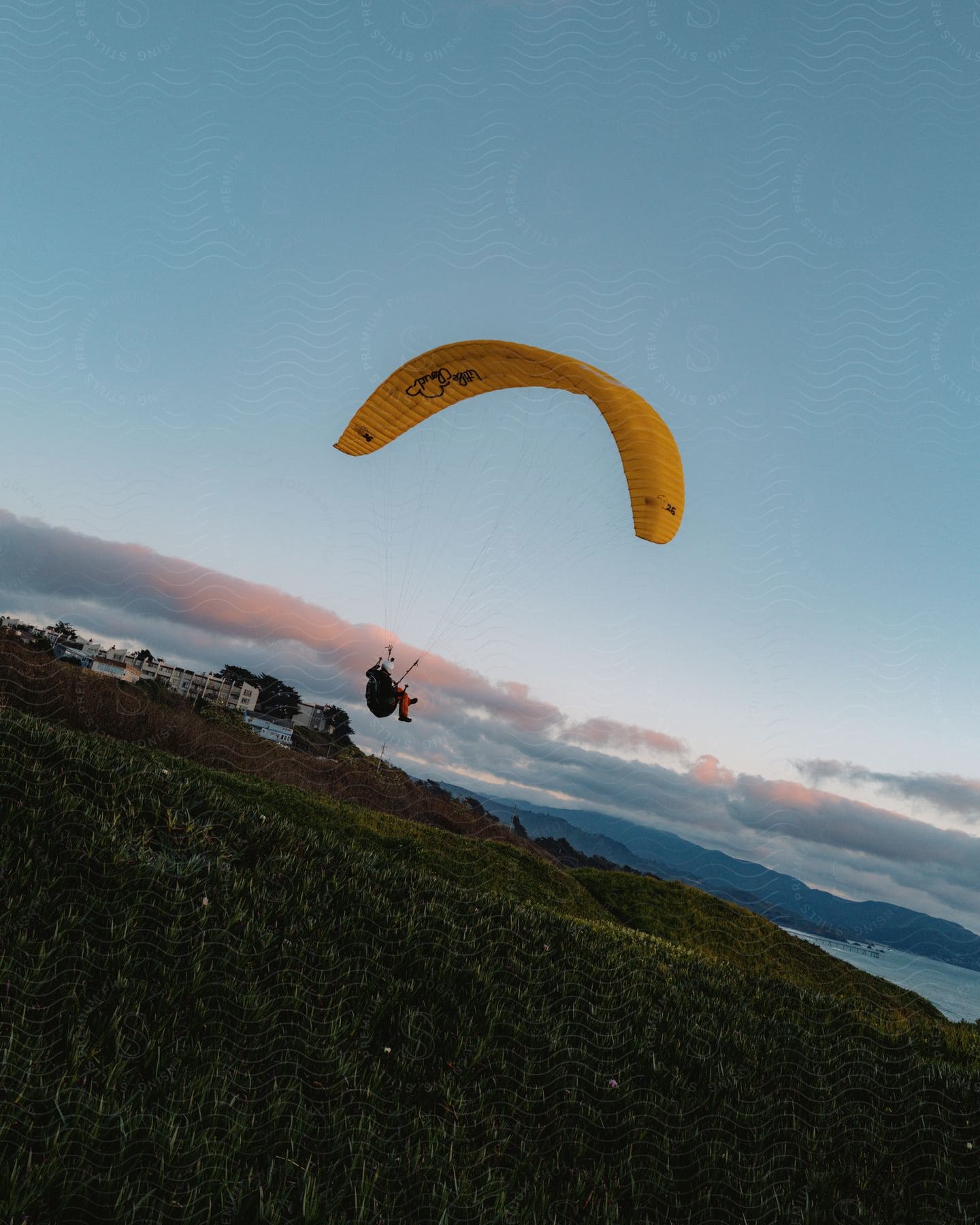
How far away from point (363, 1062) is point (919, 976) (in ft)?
55.3

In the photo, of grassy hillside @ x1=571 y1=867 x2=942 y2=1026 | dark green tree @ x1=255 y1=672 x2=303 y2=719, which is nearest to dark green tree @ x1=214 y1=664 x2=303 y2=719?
dark green tree @ x1=255 y1=672 x2=303 y2=719

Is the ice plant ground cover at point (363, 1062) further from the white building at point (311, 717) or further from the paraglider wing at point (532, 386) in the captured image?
the white building at point (311, 717)

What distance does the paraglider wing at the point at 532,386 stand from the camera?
1204 centimetres

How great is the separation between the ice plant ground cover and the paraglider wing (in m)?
8.00

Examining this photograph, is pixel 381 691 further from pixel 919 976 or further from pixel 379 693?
pixel 919 976

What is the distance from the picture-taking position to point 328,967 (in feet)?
16.1

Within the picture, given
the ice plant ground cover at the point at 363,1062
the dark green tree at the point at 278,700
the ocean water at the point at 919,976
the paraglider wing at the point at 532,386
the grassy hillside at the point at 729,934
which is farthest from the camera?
the dark green tree at the point at 278,700

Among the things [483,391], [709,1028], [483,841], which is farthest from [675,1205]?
[483,841]

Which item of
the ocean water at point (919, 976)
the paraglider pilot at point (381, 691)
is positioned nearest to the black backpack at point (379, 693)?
the paraglider pilot at point (381, 691)

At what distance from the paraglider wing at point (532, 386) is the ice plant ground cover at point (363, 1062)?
8002 mm

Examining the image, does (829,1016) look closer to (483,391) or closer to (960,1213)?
(960,1213)

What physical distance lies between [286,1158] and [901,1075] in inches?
233

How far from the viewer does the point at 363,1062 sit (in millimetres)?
Result: 4066

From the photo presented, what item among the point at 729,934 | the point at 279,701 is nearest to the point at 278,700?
the point at 279,701
